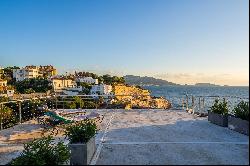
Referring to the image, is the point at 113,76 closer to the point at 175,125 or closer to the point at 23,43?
the point at 23,43

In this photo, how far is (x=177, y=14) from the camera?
13766 millimetres

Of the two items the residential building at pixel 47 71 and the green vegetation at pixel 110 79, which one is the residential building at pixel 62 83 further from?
the residential building at pixel 47 71

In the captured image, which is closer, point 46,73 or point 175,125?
point 175,125

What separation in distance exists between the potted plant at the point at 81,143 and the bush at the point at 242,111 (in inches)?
168

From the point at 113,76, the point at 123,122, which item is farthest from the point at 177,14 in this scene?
the point at 113,76

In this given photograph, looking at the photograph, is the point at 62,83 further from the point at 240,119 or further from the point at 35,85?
the point at 240,119

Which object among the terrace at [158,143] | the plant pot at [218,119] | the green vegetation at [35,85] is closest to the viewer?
the terrace at [158,143]

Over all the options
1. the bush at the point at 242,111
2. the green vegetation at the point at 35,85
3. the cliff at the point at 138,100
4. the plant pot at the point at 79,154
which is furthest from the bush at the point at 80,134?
the green vegetation at the point at 35,85

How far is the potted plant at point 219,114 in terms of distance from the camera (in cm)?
1037

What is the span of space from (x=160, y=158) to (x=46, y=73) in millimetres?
158028

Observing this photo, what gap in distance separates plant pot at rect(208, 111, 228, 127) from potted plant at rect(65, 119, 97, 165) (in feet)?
16.2

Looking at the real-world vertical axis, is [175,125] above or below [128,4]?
below

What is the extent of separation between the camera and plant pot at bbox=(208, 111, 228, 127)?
10352 mm

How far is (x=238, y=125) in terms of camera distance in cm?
931
